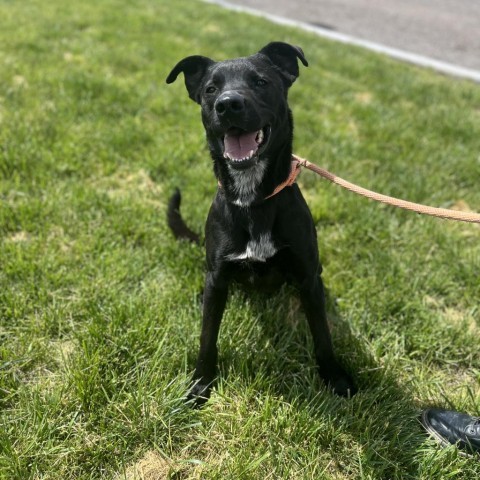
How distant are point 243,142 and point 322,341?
107 centimetres

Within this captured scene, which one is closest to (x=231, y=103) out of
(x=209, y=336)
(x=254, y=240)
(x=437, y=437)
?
(x=254, y=240)

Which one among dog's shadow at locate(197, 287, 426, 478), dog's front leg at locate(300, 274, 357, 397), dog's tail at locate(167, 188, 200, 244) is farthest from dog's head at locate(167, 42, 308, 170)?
dog's shadow at locate(197, 287, 426, 478)

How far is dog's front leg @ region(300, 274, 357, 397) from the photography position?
7.12 ft

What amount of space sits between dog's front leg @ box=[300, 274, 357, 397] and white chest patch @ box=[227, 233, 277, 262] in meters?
0.25

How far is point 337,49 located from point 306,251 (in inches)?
236

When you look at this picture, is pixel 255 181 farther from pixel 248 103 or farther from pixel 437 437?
pixel 437 437

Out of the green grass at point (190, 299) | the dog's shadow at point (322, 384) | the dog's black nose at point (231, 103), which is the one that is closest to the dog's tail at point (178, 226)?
the green grass at point (190, 299)

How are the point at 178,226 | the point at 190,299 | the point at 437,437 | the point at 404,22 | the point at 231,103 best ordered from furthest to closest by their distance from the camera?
the point at 404,22, the point at 178,226, the point at 190,299, the point at 437,437, the point at 231,103

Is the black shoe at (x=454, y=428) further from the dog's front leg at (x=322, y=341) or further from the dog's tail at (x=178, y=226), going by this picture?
the dog's tail at (x=178, y=226)

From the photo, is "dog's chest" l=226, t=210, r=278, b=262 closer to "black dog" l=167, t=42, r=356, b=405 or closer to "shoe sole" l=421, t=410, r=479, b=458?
"black dog" l=167, t=42, r=356, b=405

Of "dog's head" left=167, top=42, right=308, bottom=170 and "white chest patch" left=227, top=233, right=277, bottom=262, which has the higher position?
→ "dog's head" left=167, top=42, right=308, bottom=170

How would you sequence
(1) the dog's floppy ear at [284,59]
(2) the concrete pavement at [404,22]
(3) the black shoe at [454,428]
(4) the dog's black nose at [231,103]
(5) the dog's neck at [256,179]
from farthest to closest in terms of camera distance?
(2) the concrete pavement at [404,22], (1) the dog's floppy ear at [284,59], (5) the dog's neck at [256,179], (3) the black shoe at [454,428], (4) the dog's black nose at [231,103]

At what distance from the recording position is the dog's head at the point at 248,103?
1891 mm

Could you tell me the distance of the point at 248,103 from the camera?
1890mm
